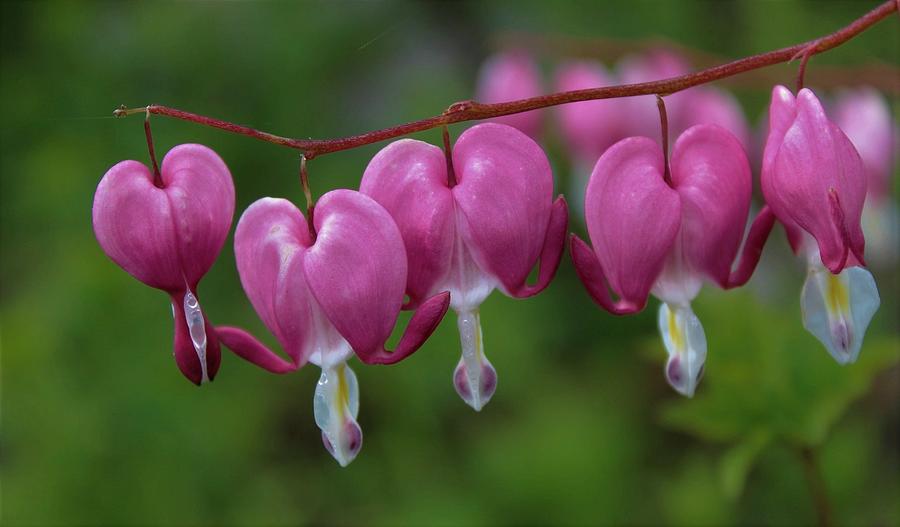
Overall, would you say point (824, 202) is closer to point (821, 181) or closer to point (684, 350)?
point (821, 181)

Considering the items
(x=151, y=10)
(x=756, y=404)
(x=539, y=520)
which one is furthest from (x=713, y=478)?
(x=151, y=10)

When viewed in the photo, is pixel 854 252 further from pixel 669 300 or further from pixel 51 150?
pixel 51 150

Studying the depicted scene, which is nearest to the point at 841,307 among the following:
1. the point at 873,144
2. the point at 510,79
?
the point at 873,144

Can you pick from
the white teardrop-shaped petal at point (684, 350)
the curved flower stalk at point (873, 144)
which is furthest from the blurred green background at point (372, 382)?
the white teardrop-shaped petal at point (684, 350)

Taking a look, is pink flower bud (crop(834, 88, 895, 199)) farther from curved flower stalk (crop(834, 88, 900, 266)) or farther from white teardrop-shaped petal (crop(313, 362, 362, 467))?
white teardrop-shaped petal (crop(313, 362, 362, 467))

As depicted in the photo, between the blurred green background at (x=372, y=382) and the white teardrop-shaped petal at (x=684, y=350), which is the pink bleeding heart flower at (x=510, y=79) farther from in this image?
the white teardrop-shaped petal at (x=684, y=350)
